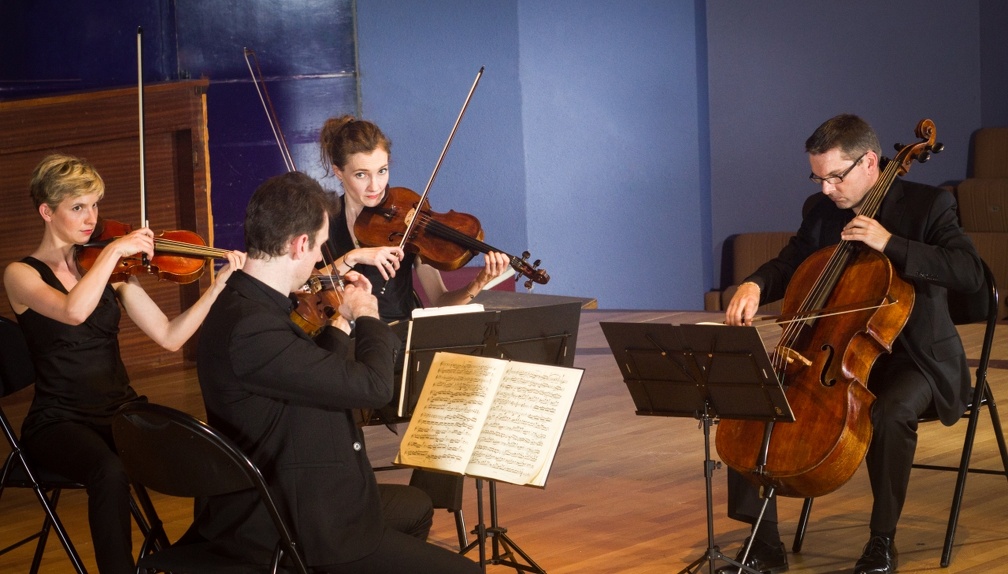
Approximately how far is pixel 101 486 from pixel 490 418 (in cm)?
90

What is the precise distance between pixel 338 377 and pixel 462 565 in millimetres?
408

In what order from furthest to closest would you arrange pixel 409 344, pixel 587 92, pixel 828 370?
pixel 587 92, pixel 828 370, pixel 409 344

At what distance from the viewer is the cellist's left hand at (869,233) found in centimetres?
279

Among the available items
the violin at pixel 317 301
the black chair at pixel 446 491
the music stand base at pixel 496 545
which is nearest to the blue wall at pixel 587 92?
the black chair at pixel 446 491

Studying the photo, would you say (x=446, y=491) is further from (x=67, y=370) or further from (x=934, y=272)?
(x=934, y=272)

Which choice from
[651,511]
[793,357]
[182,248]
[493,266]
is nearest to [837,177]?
[793,357]

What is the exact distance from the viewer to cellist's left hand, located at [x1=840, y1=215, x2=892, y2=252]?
9.14 feet

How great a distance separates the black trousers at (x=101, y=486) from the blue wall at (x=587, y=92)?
3.35 metres

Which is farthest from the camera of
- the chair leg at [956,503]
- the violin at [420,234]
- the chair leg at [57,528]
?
the violin at [420,234]

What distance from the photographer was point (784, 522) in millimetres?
3307

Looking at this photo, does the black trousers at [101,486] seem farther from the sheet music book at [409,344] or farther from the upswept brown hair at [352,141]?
the upswept brown hair at [352,141]

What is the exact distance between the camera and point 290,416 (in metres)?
2.06

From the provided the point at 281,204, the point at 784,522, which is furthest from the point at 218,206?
the point at 281,204

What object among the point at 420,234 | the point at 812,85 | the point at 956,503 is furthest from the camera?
the point at 812,85
